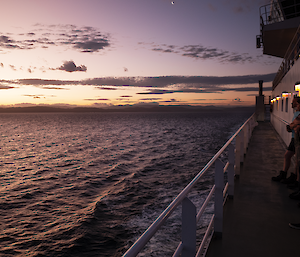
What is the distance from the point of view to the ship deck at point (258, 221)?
3.11m

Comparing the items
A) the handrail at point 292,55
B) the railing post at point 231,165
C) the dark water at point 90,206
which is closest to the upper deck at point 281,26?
the handrail at point 292,55

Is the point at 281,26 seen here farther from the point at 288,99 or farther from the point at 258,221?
the point at 258,221

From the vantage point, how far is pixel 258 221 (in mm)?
3926

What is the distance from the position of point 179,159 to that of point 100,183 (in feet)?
24.3

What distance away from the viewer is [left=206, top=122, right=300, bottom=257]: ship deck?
311 centimetres

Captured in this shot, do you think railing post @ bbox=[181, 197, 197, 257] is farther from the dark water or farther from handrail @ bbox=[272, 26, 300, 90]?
handrail @ bbox=[272, 26, 300, 90]

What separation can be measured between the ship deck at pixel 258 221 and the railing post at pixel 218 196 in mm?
145

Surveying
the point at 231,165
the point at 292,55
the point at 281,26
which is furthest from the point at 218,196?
the point at 281,26

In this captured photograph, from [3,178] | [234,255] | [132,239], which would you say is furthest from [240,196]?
[3,178]

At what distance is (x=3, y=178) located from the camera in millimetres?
16422

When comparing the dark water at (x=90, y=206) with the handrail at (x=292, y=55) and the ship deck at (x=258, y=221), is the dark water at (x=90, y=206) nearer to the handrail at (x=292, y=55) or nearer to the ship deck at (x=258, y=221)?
the ship deck at (x=258, y=221)

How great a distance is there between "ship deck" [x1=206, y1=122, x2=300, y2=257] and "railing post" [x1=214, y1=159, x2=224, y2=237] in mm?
145

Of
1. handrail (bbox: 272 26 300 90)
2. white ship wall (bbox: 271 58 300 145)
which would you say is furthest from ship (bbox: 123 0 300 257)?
handrail (bbox: 272 26 300 90)

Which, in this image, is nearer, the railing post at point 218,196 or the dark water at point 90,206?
the railing post at point 218,196
